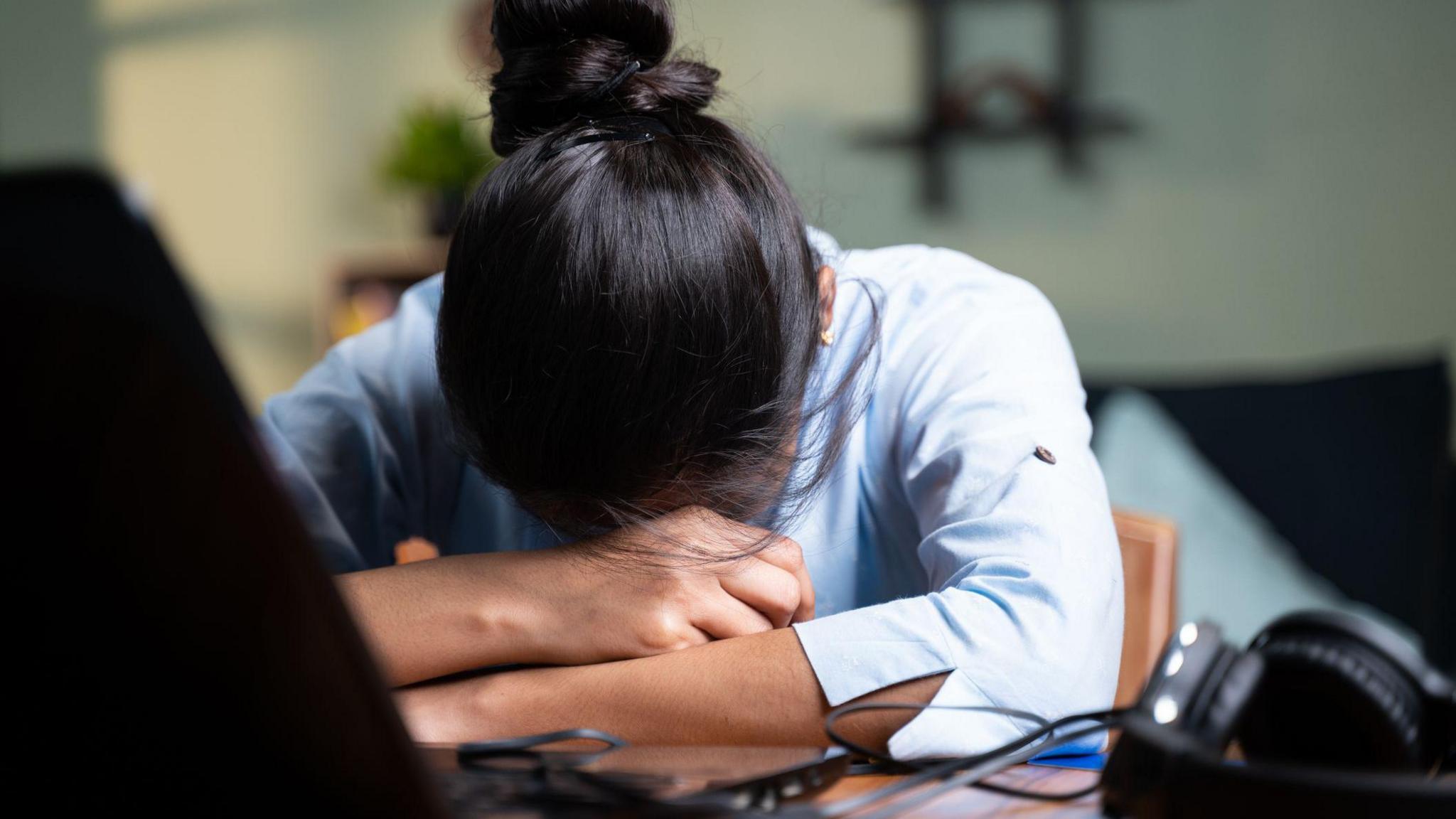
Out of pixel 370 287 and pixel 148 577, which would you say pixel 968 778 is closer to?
pixel 148 577

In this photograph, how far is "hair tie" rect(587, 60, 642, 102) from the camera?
755mm

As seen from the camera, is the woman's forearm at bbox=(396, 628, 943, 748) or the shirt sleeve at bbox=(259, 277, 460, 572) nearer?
the woman's forearm at bbox=(396, 628, 943, 748)

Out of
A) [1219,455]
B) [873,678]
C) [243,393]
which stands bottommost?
[1219,455]

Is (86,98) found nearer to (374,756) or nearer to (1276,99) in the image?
(1276,99)

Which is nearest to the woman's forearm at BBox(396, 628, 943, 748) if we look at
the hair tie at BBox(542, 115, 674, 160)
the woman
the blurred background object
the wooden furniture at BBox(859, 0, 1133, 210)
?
the woman

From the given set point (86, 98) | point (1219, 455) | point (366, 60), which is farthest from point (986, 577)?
point (86, 98)

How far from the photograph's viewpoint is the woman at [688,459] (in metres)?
0.63

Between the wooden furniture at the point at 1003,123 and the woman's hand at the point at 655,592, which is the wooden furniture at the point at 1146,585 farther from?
the wooden furniture at the point at 1003,123

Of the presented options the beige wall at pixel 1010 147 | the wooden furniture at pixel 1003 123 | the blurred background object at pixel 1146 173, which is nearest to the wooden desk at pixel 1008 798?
the blurred background object at pixel 1146 173

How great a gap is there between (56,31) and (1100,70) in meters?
2.50

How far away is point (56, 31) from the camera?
280 cm

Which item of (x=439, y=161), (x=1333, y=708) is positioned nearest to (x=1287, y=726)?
(x=1333, y=708)

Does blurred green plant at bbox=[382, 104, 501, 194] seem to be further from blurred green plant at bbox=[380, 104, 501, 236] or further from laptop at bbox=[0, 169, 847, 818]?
laptop at bbox=[0, 169, 847, 818]

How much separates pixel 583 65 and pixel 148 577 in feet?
1.82
